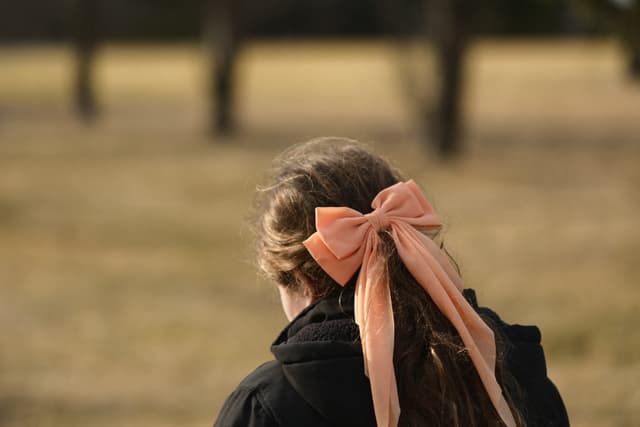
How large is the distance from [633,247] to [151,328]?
4.28 metres

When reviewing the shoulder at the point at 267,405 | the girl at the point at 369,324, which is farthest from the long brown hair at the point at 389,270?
the shoulder at the point at 267,405

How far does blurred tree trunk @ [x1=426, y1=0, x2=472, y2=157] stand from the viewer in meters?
13.8

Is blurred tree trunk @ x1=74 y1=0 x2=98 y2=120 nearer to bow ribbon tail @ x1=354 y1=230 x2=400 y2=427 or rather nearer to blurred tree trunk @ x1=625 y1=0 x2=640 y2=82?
blurred tree trunk @ x1=625 y1=0 x2=640 y2=82

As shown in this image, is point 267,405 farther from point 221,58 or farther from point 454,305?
point 221,58

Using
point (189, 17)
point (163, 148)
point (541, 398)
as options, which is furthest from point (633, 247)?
point (189, 17)

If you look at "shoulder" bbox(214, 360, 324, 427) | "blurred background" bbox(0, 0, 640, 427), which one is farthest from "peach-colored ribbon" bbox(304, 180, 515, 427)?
"blurred background" bbox(0, 0, 640, 427)

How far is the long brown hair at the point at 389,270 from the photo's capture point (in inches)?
80.1

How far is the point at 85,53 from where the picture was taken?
69.4 feet

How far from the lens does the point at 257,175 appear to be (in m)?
13.9

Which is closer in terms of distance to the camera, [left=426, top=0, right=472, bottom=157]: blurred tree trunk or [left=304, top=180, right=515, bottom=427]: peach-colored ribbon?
[left=304, top=180, right=515, bottom=427]: peach-colored ribbon

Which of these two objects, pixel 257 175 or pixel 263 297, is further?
pixel 257 175

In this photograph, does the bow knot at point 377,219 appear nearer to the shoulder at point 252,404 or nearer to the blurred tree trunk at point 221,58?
the shoulder at point 252,404

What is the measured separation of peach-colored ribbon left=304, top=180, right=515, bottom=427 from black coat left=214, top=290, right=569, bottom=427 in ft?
0.13

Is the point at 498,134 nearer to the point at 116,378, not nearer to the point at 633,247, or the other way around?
the point at 633,247
